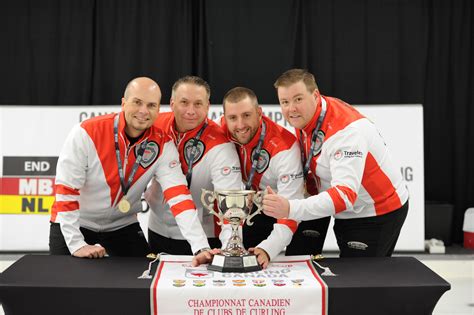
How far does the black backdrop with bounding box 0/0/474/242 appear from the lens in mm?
6074

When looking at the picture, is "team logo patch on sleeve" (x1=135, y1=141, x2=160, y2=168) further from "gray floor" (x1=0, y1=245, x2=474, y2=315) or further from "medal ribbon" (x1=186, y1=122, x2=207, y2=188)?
"gray floor" (x1=0, y1=245, x2=474, y2=315)

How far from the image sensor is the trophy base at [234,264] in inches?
95.2

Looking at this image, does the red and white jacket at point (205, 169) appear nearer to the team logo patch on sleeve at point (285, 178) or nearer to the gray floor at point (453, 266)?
the team logo patch on sleeve at point (285, 178)

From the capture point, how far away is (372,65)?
6125 millimetres

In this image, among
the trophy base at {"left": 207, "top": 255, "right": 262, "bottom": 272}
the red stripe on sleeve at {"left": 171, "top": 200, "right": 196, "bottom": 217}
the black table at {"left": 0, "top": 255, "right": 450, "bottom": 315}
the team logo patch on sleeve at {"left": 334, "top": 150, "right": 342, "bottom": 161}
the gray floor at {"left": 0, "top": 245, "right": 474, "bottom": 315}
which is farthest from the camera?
the gray floor at {"left": 0, "top": 245, "right": 474, "bottom": 315}

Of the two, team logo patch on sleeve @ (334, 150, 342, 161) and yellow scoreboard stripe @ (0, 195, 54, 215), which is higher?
team logo patch on sleeve @ (334, 150, 342, 161)

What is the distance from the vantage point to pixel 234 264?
7.96ft

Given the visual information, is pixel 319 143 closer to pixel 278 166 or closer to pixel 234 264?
pixel 278 166

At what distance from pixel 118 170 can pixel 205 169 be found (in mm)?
459

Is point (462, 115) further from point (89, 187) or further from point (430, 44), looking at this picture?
point (89, 187)

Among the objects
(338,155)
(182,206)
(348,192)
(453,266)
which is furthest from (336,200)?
(453,266)

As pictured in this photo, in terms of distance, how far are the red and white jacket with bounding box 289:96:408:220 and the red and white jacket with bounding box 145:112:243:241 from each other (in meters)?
0.40

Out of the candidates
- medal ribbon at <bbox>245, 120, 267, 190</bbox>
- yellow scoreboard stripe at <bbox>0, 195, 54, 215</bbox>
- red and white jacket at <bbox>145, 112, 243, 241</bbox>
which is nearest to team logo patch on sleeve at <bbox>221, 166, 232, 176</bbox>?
red and white jacket at <bbox>145, 112, 243, 241</bbox>

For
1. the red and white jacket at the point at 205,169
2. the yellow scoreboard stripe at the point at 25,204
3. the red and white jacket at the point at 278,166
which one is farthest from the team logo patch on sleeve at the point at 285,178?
the yellow scoreboard stripe at the point at 25,204
